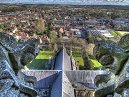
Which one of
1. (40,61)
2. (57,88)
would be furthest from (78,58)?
(57,88)

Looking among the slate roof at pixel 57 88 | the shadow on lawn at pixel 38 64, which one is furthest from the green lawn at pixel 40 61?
the slate roof at pixel 57 88

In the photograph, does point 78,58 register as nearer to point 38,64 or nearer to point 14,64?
point 38,64

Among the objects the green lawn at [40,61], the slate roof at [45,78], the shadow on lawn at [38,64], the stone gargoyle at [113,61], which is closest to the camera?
the stone gargoyle at [113,61]

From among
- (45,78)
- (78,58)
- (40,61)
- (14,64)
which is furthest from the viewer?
(78,58)

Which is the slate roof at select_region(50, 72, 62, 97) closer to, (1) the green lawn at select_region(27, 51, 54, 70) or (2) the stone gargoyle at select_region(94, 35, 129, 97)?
(1) the green lawn at select_region(27, 51, 54, 70)

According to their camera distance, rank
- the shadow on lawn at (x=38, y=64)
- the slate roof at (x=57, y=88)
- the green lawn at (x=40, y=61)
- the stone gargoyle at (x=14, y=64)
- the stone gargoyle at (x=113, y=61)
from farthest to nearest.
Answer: the green lawn at (x=40, y=61) < the shadow on lawn at (x=38, y=64) < the slate roof at (x=57, y=88) < the stone gargoyle at (x=113, y=61) < the stone gargoyle at (x=14, y=64)

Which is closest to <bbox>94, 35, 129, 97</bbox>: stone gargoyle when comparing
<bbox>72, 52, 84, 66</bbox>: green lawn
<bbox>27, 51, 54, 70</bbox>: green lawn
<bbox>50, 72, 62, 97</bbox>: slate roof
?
<bbox>50, 72, 62, 97</bbox>: slate roof

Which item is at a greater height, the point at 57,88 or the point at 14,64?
the point at 14,64

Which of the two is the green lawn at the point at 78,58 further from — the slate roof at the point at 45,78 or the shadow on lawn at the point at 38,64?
the slate roof at the point at 45,78

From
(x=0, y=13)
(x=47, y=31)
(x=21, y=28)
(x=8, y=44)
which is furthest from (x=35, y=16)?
(x=8, y=44)

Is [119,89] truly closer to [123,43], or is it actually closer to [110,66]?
[110,66]
